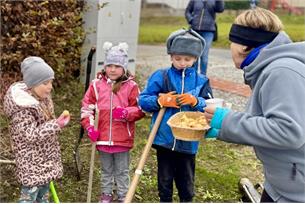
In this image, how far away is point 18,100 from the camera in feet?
10.2

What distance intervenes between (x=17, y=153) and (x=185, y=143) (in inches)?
42.0

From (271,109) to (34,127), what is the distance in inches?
60.7

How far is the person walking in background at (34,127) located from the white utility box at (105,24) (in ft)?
11.5

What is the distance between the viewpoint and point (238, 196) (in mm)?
4410

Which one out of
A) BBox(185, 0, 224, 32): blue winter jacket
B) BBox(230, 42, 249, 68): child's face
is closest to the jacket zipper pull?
BBox(230, 42, 249, 68): child's face

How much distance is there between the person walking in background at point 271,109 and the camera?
82.6 inches

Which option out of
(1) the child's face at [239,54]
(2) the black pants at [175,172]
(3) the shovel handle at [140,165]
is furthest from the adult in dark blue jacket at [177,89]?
(1) the child's face at [239,54]

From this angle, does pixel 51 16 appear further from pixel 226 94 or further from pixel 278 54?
pixel 278 54

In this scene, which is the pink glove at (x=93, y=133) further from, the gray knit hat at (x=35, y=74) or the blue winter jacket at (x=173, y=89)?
the gray knit hat at (x=35, y=74)

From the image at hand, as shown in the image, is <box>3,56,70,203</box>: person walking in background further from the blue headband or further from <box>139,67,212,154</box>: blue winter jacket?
the blue headband

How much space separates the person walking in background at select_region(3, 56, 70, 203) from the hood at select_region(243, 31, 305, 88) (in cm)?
129

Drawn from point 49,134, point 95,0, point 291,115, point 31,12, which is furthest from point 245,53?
point 95,0

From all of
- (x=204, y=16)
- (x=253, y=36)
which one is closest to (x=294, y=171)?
(x=253, y=36)

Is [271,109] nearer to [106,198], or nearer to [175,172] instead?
[175,172]
